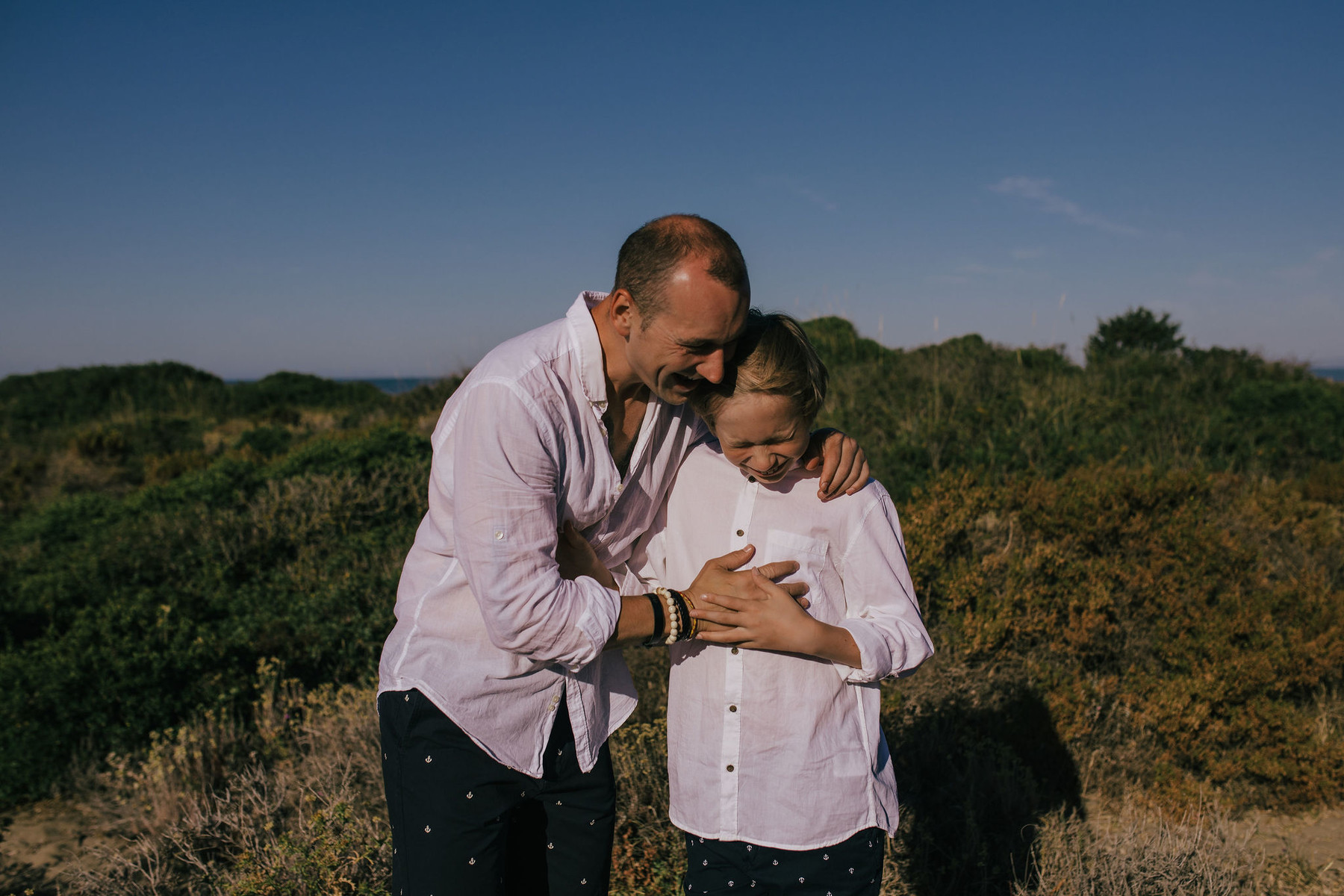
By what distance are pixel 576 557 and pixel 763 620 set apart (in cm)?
44

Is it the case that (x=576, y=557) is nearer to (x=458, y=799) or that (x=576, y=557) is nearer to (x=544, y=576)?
(x=544, y=576)

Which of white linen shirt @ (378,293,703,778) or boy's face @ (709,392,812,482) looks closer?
white linen shirt @ (378,293,703,778)

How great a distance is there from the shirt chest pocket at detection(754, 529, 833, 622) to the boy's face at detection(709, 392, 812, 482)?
0.47ft

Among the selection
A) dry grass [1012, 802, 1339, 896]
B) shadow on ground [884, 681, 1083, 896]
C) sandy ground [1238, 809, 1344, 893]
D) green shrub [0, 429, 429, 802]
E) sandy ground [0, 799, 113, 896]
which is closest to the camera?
dry grass [1012, 802, 1339, 896]

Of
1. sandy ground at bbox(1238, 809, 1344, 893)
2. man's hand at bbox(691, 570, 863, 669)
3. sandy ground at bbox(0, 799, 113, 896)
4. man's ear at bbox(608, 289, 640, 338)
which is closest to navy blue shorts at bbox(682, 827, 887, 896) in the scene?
man's hand at bbox(691, 570, 863, 669)

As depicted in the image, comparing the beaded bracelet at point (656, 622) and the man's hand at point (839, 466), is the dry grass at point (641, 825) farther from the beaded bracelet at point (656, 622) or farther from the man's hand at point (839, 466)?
the man's hand at point (839, 466)

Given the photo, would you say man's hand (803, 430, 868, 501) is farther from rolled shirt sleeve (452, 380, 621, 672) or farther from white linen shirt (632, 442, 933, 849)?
rolled shirt sleeve (452, 380, 621, 672)

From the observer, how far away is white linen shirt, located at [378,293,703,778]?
149 cm

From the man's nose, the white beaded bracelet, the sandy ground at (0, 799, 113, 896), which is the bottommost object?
the sandy ground at (0, 799, 113, 896)

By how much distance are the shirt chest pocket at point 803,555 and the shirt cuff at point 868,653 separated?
11cm

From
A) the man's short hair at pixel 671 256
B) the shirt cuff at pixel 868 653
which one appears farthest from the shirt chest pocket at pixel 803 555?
the man's short hair at pixel 671 256

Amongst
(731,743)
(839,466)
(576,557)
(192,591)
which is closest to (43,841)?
(192,591)

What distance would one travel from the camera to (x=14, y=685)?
4.66m

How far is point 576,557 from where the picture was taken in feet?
5.79
